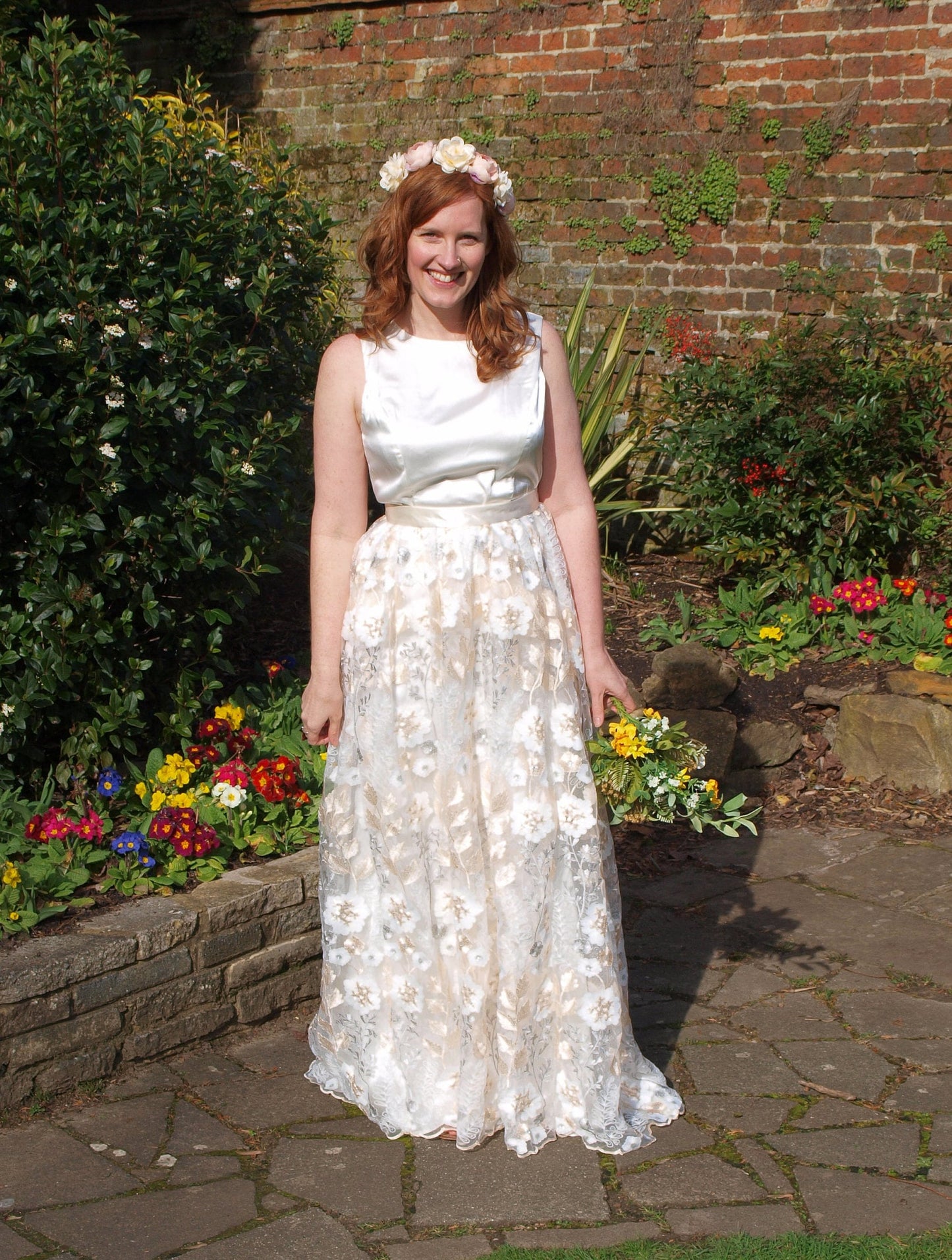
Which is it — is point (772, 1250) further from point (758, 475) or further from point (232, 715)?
point (758, 475)

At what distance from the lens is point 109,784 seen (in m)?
3.74

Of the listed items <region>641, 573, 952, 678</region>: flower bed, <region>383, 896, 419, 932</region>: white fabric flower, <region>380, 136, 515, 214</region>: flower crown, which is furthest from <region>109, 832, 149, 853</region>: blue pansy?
<region>641, 573, 952, 678</region>: flower bed

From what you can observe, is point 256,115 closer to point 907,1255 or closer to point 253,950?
point 253,950

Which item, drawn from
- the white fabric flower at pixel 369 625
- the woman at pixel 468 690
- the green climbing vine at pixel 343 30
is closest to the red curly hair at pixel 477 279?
the woman at pixel 468 690

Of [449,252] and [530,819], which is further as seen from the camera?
[530,819]

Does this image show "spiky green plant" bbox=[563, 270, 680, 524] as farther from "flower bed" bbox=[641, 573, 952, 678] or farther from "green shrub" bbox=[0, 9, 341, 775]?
"green shrub" bbox=[0, 9, 341, 775]

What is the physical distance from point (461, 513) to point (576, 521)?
0.96 ft

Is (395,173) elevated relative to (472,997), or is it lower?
elevated

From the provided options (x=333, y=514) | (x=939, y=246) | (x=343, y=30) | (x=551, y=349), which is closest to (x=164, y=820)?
(x=333, y=514)

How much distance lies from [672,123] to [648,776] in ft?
16.6

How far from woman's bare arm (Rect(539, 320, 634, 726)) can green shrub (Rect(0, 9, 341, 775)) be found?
49.1 inches

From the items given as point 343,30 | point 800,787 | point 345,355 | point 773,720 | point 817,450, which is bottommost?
point 800,787

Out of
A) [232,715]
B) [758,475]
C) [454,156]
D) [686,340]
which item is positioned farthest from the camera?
[686,340]

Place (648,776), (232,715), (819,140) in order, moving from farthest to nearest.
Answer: (819,140) < (232,715) < (648,776)
